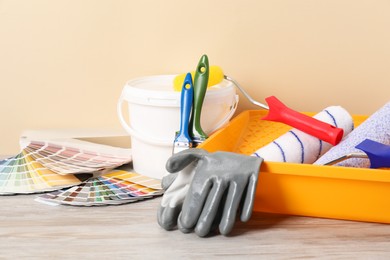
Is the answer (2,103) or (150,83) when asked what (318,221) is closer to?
(150,83)

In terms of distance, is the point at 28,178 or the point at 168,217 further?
the point at 28,178

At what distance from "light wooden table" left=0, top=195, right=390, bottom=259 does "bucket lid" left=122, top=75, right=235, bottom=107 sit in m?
0.20

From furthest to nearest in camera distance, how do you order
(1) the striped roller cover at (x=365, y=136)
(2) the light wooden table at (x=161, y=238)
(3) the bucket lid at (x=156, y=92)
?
(3) the bucket lid at (x=156, y=92) < (1) the striped roller cover at (x=365, y=136) < (2) the light wooden table at (x=161, y=238)

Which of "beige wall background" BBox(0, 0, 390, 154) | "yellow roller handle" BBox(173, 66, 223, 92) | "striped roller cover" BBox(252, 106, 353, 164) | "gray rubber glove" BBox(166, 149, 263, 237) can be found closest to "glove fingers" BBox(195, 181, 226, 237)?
"gray rubber glove" BBox(166, 149, 263, 237)

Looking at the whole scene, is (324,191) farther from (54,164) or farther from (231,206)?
(54,164)

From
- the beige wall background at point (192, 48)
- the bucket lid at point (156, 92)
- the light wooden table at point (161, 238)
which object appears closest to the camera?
the light wooden table at point (161, 238)

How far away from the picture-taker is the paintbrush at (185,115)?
90 centimetres

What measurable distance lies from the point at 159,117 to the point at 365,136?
1.18ft

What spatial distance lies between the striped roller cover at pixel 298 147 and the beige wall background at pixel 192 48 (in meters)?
0.22

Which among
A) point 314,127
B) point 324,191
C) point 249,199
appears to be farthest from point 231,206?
point 314,127

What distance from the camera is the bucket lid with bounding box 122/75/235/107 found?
0.93 meters

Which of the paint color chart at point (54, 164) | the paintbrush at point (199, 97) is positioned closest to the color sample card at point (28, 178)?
the paint color chart at point (54, 164)

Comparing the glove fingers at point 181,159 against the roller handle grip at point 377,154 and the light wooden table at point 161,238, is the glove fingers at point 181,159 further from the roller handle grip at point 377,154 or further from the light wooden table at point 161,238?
the roller handle grip at point 377,154

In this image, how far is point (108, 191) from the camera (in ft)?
3.02
